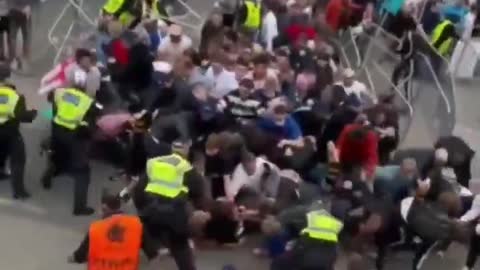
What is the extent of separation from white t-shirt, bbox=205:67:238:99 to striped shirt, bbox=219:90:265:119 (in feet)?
0.45

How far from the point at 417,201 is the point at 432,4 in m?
6.26

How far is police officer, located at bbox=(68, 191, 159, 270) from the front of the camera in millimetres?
11633

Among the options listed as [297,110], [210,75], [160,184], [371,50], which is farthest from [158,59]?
[371,50]

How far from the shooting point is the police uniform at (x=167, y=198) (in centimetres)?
1231

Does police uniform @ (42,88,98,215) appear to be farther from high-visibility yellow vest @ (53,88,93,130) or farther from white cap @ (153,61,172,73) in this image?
white cap @ (153,61,172,73)

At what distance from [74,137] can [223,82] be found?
2.13 m

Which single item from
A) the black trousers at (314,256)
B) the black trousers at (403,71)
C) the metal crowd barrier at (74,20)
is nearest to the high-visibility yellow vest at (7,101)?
the black trousers at (314,256)

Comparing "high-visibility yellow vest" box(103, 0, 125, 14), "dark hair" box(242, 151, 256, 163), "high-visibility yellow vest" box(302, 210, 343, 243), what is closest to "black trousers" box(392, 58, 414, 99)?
"high-visibility yellow vest" box(103, 0, 125, 14)

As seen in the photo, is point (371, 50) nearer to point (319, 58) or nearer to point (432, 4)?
point (432, 4)

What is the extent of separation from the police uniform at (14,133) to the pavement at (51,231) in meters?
0.27

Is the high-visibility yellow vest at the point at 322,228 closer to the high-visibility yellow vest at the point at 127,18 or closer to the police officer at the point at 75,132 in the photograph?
the police officer at the point at 75,132

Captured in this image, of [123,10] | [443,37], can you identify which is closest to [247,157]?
[123,10]

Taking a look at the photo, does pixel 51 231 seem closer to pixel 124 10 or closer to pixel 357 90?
pixel 124 10

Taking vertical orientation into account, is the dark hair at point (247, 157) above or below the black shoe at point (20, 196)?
above
